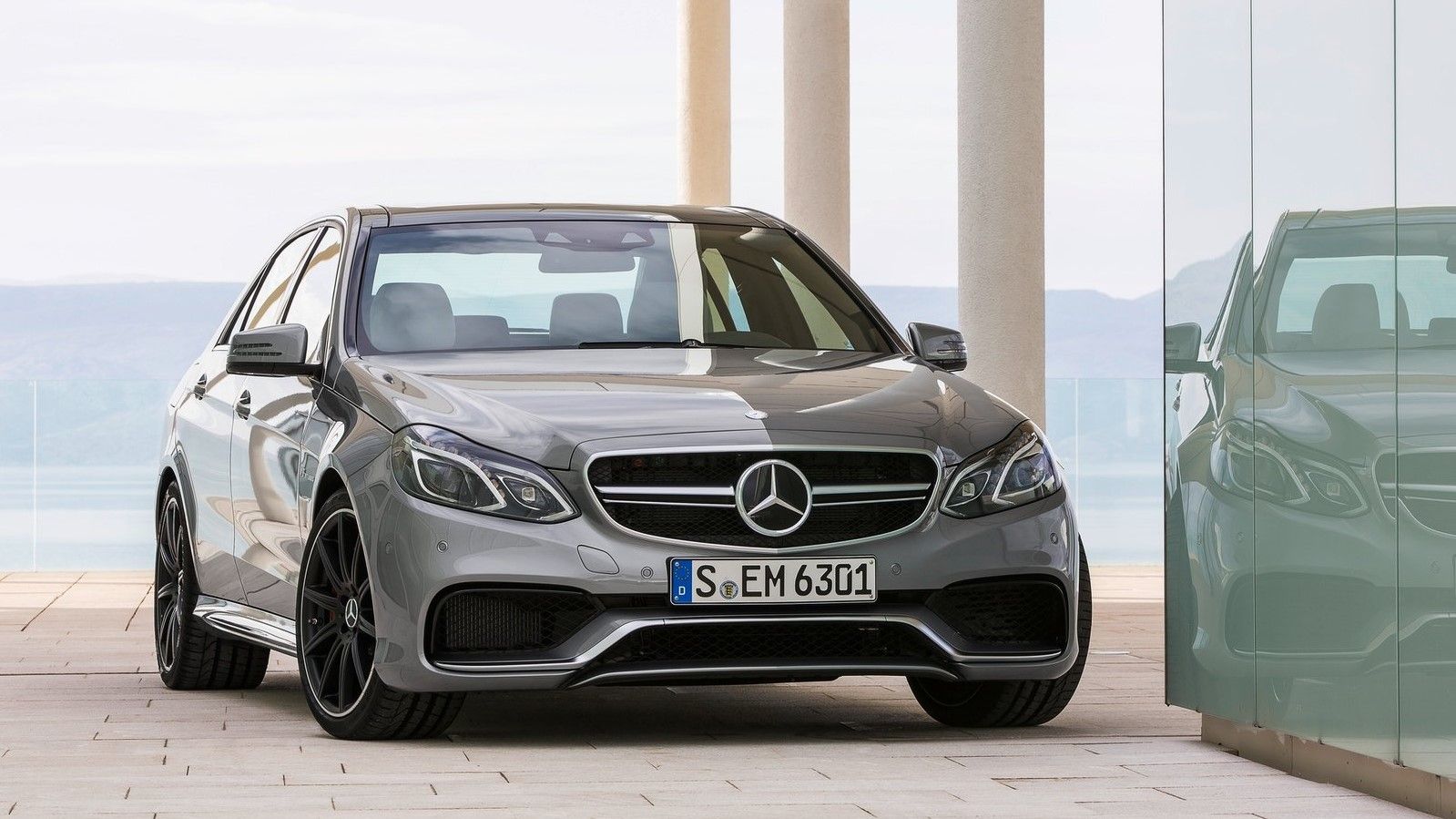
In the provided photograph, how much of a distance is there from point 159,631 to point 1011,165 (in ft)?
18.0

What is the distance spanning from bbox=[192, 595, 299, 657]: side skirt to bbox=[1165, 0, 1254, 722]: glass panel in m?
2.50

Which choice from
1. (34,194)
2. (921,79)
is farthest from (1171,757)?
(34,194)

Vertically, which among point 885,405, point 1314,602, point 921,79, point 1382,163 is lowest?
point 1314,602

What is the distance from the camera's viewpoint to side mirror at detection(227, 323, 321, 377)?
642 cm

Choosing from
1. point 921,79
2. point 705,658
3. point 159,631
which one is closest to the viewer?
point 705,658

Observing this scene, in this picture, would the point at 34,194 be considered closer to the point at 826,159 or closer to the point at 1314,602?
the point at 826,159

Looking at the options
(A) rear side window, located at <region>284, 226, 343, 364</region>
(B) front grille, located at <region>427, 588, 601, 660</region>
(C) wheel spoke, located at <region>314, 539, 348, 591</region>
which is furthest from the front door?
(B) front grille, located at <region>427, 588, 601, 660</region>

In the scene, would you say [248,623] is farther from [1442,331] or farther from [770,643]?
[1442,331]

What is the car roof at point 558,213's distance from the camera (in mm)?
6973

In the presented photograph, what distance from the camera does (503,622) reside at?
5.52m

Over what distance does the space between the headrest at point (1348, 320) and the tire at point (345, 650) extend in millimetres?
2316

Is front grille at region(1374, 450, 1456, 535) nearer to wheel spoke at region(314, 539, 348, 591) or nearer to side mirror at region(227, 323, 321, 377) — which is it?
wheel spoke at region(314, 539, 348, 591)

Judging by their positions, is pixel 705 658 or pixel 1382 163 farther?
pixel 705 658

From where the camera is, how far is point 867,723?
256 inches
